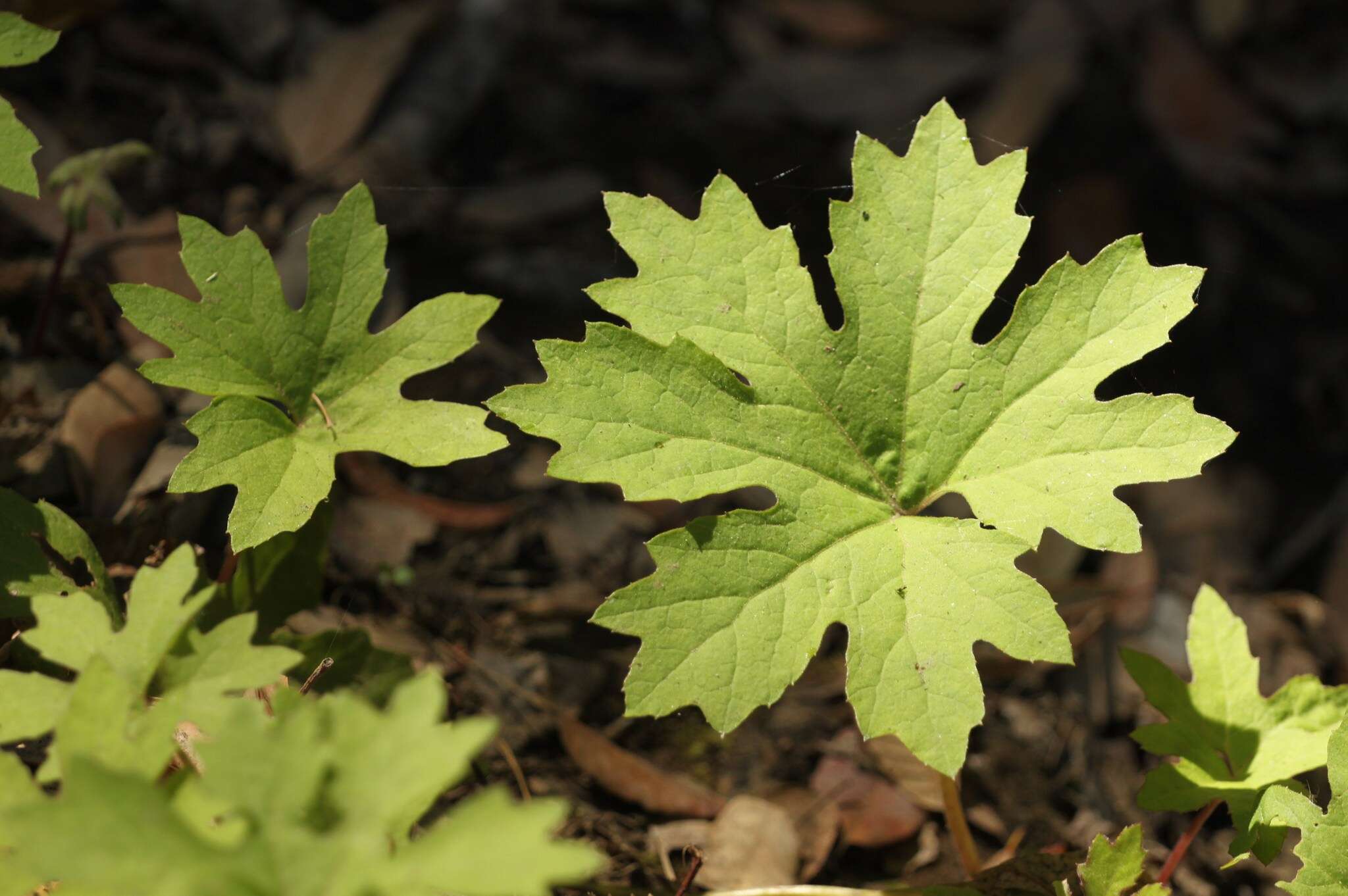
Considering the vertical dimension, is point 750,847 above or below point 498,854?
below

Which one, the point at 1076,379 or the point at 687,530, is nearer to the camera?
the point at 687,530

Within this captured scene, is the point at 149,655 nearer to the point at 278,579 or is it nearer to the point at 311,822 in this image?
the point at 311,822

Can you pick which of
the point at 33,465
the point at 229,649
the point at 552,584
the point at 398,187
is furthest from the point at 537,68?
the point at 229,649

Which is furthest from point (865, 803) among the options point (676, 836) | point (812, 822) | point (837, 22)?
point (837, 22)

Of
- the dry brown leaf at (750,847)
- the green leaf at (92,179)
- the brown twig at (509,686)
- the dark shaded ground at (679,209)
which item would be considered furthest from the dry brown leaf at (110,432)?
the dry brown leaf at (750,847)

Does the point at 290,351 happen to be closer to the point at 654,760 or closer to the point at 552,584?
the point at 552,584
